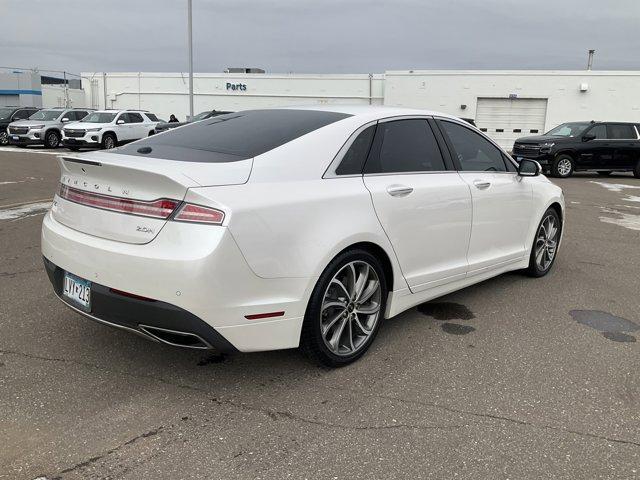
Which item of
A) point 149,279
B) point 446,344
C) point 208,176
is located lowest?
point 446,344

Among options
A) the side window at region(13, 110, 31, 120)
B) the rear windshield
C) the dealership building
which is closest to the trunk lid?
the rear windshield

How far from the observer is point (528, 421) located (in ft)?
9.93

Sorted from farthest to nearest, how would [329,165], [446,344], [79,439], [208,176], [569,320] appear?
[569,320] → [446,344] → [329,165] → [208,176] → [79,439]

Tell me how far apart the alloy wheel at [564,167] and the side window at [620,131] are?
1.70 meters

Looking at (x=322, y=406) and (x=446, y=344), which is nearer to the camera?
(x=322, y=406)

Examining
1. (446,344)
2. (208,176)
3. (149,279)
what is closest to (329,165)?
(208,176)

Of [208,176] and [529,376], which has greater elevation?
[208,176]

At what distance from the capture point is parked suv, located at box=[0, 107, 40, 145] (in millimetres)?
24562

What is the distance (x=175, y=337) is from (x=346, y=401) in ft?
3.31

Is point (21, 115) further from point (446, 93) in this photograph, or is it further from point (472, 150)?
point (472, 150)

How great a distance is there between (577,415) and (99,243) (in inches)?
108

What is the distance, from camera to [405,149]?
4.07 metres

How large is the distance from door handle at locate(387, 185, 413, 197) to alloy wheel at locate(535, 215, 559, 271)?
7.69ft

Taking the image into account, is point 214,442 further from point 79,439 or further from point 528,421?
point 528,421
